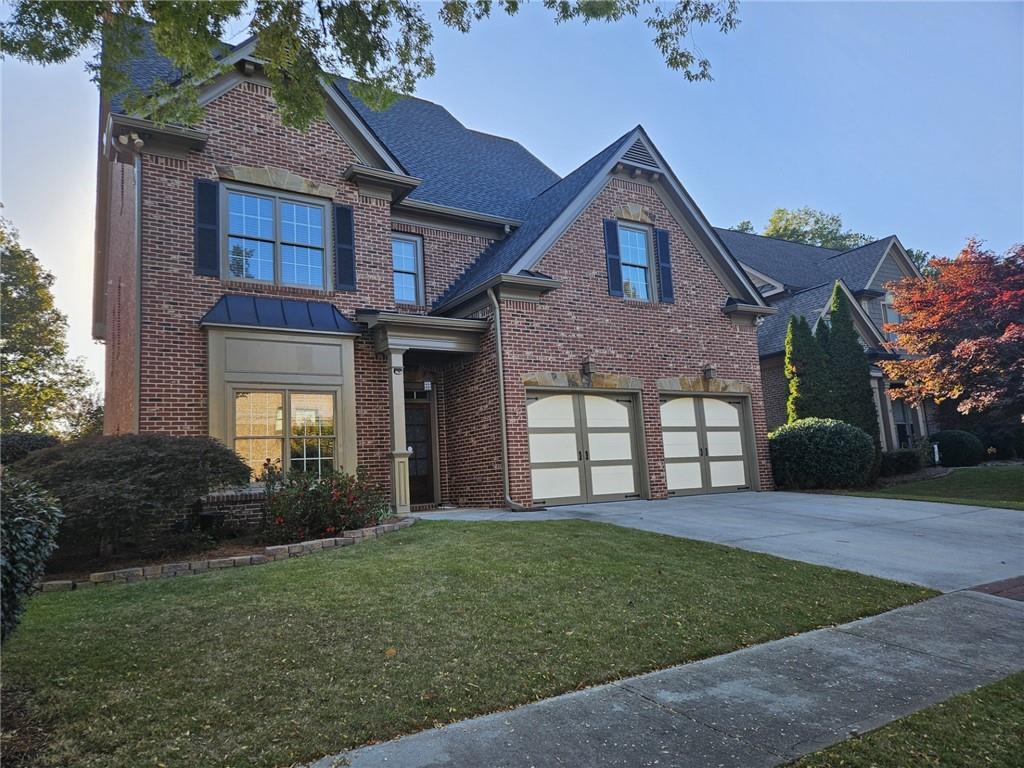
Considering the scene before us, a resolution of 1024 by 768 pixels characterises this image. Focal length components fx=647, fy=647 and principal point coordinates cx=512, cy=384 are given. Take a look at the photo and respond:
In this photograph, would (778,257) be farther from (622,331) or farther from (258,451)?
(258,451)

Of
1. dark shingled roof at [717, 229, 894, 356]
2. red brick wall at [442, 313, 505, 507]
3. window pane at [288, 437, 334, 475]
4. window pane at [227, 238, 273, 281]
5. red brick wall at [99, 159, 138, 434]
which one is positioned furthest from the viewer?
dark shingled roof at [717, 229, 894, 356]

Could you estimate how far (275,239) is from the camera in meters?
11.4

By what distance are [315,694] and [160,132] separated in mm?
9924

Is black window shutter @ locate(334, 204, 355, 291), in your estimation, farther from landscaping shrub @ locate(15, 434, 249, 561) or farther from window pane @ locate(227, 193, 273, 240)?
landscaping shrub @ locate(15, 434, 249, 561)

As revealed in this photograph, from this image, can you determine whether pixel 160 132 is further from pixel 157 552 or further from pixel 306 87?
pixel 157 552

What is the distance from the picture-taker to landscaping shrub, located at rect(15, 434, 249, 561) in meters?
7.06

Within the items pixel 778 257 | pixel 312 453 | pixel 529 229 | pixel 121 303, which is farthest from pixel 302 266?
pixel 778 257

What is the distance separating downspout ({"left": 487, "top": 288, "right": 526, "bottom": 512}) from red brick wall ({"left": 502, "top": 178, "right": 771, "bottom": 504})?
0.10 m

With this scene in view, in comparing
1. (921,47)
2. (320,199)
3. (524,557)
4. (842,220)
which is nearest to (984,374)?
(921,47)

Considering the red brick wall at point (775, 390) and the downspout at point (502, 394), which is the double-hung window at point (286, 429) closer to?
the downspout at point (502, 394)

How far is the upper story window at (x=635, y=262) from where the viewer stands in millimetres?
14281

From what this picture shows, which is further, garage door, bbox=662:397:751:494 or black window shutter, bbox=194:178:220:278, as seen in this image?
garage door, bbox=662:397:751:494

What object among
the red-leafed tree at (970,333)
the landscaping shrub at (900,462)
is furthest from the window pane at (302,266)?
the landscaping shrub at (900,462)

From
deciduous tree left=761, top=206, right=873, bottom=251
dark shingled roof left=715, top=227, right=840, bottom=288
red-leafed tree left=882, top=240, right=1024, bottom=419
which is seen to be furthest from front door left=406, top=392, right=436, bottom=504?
deciduous tree left=761, top=206, right=873, bottom=251
